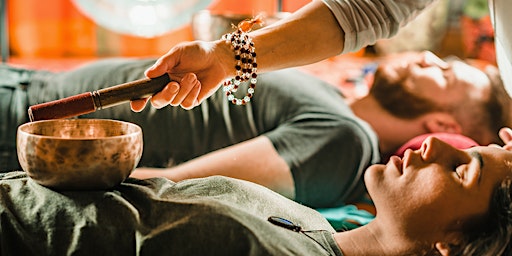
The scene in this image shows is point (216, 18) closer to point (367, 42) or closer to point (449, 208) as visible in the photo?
point (367, 42)

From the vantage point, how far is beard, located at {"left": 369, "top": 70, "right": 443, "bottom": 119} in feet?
7.29

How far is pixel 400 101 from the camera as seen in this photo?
225cm

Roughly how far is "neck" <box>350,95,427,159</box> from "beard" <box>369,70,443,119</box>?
2cm

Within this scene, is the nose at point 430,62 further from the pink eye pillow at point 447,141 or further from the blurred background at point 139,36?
the blurred background at point 139,36

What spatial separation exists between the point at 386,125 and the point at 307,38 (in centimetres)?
94

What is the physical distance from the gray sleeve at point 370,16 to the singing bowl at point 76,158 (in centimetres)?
57

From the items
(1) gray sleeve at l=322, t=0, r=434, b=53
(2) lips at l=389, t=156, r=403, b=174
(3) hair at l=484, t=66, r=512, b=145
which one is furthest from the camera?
(3) hair at l=484, t=66, r=512, b=145

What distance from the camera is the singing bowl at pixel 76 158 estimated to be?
0.96 m

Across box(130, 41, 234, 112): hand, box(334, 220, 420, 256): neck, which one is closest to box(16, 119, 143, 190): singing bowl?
box(130, 41, 234, 112): hand

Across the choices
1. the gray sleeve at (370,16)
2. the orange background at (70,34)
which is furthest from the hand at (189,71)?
the orange background at (70,34)

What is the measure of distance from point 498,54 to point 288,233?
686mm

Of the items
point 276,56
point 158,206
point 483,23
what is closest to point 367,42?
point 276,56

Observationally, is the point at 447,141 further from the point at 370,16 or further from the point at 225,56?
the point at 225,56

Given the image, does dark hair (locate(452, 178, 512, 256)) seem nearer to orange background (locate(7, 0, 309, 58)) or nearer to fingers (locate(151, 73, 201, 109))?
fingers (locate(151, 73, 201, 109))
